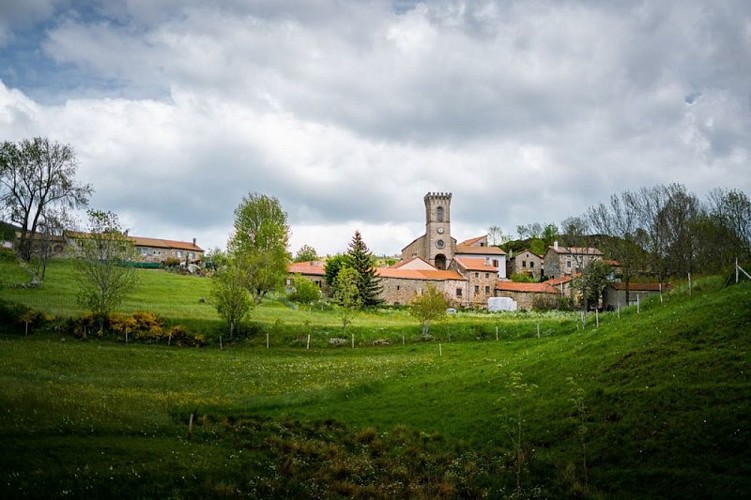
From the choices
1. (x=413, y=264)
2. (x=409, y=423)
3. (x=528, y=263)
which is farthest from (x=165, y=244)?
(x=409, y=423)

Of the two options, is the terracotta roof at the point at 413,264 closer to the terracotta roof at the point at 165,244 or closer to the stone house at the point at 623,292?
the stone house at the point at 623,292

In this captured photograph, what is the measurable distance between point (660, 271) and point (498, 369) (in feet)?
144

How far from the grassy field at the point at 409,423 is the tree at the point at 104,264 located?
10380 mm

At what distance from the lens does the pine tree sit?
81.9 meters

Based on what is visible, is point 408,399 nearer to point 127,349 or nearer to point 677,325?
point 677,325

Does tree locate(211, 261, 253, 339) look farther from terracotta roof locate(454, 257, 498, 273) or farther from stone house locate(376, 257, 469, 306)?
terracotta roof locate(454, 257, 498, 273)

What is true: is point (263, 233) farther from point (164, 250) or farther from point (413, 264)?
point (164, 250)

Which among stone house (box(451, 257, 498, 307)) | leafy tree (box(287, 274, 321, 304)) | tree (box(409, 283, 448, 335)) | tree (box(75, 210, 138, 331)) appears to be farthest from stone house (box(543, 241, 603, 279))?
tree (box(75, 210, 138, 331))

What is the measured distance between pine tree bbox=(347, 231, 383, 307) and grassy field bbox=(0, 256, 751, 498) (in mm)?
47646

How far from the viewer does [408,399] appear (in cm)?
2550

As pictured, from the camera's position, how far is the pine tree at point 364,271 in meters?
81.9

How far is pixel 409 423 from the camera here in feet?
70.7

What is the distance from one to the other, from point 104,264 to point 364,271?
4283 cm

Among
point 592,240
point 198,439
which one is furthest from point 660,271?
point 198,439
